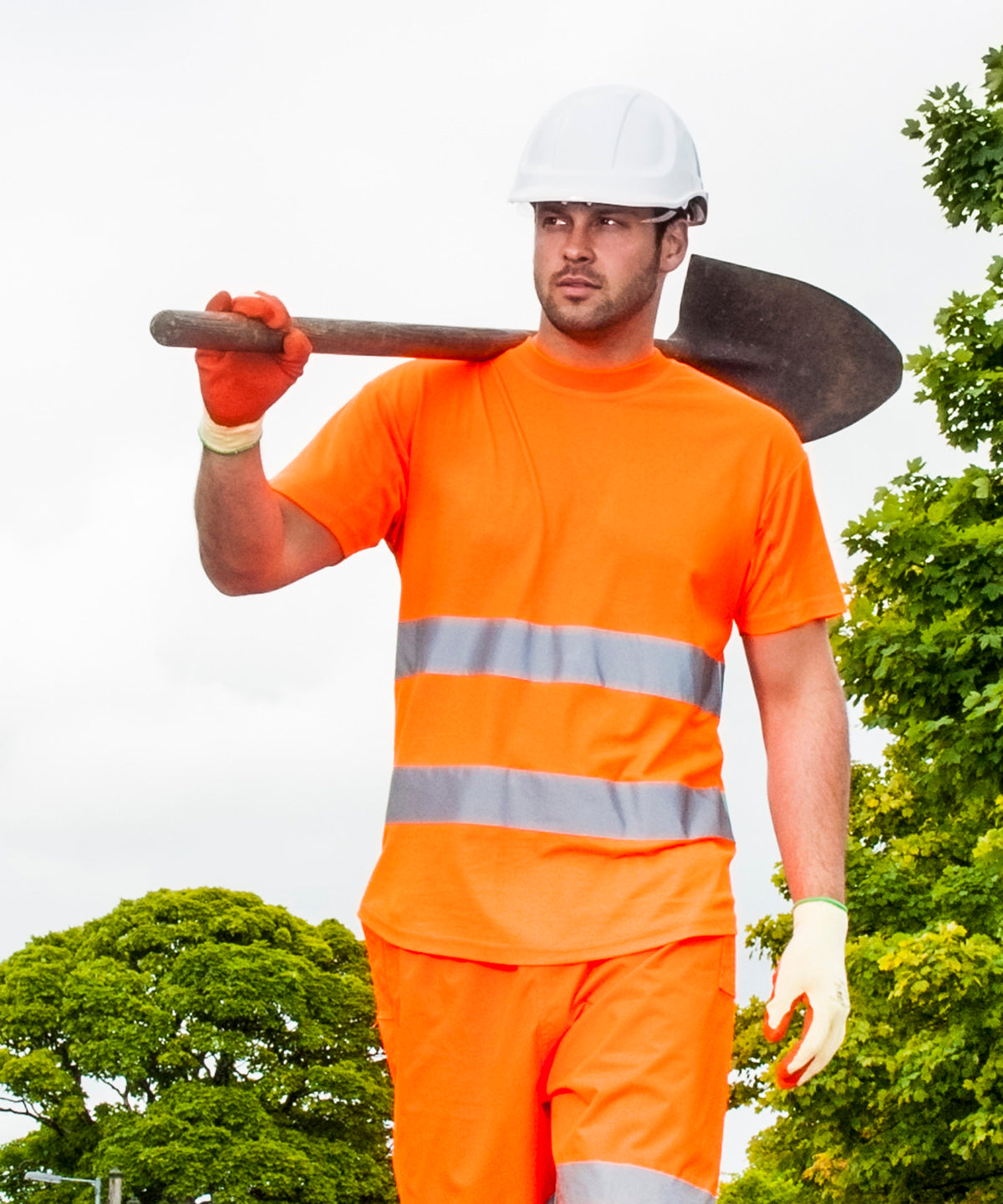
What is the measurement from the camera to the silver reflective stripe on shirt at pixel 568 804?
3.83 metres

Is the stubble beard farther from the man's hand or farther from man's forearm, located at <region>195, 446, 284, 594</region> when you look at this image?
the man's hand

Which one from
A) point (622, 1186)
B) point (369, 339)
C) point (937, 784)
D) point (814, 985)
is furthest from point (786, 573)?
point (937, 784)

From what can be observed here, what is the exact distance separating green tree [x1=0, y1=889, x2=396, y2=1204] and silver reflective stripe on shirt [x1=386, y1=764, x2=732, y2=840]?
39.6 meters

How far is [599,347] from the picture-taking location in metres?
4.24

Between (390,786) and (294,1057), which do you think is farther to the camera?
(294,1057)

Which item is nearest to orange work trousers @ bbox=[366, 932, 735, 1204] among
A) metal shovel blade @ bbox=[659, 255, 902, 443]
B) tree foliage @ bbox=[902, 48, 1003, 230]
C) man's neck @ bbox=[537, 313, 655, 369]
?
man's neck @ bbox=[537, 313, 655, 369]

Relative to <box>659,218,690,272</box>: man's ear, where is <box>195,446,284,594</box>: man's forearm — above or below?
below

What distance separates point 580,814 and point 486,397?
1004 millimetres

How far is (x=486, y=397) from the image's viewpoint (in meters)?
4.27

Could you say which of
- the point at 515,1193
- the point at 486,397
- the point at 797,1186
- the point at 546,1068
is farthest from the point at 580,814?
the point at 797,1186

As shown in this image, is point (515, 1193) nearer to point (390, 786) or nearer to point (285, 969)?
point (390, 786)

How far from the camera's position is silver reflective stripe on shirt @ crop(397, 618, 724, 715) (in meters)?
3.94

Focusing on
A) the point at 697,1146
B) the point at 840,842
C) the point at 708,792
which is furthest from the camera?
the point at 840,842

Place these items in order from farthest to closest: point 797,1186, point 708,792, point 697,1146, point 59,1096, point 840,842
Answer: point 59,1096 < point 797,1186 < point 840,842 < point 708,792 < point 697,1146
